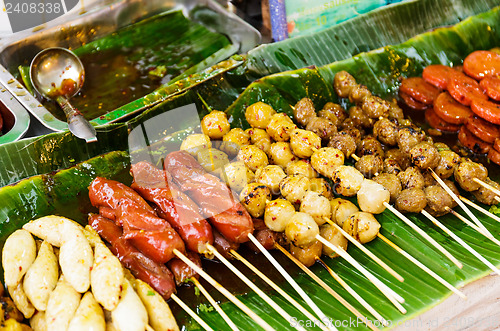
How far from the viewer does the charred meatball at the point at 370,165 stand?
11.6 ft

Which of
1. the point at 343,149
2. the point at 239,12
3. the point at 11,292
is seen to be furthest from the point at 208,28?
the point at 11,292

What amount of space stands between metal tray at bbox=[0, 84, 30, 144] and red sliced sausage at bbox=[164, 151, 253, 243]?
152 centimetres

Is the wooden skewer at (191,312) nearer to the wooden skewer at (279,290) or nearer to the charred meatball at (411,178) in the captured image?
the wooden skewer at (279,290)

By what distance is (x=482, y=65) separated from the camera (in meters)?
4.54

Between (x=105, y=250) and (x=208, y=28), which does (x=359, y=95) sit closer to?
(x=208, y=28)

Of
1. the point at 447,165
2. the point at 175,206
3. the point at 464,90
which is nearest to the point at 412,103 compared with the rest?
the point at 464,90

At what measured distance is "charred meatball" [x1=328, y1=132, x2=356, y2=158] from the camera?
3652 mm

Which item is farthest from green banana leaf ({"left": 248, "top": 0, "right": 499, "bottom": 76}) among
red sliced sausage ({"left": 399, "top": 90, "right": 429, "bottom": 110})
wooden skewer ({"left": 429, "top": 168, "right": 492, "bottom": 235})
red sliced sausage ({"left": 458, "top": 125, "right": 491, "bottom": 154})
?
wooden skewer ({"left": 429, "top": 168, "right": 492, "bottom": 235})

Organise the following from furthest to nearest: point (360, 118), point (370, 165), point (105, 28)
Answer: point (105, 28) < point (360, 118) < point (370, 165)

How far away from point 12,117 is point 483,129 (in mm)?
4784

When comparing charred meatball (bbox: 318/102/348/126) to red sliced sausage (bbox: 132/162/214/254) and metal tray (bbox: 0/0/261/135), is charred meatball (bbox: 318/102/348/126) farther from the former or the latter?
red sliced sausage (bbox: 132/162/214/254)

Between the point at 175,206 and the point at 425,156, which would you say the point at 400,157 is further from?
the point at 175,206

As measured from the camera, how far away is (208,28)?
5.50 meters

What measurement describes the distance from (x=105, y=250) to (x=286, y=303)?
131 centimetres
